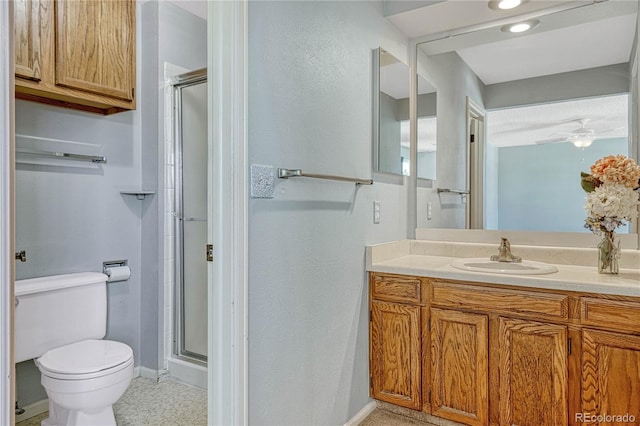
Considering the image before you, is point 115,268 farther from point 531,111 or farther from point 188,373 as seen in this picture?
point 531,111

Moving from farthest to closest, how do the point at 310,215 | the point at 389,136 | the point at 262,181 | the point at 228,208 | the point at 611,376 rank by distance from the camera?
the point at 389,136 → the point at 310,215 → the point at 611,376 → the point at 262,181 → the point at 228,208

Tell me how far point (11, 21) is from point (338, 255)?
1.48 meters

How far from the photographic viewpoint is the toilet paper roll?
2.54 m

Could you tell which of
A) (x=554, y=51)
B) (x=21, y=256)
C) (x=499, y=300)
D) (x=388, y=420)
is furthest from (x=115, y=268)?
(x=554, y=51)

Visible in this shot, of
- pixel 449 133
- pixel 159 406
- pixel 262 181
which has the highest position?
pixel 449 133

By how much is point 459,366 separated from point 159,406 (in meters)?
1.68

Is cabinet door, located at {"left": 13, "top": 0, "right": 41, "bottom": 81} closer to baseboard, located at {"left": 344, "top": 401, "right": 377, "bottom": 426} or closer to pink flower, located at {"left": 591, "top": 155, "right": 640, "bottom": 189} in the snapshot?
baseboard, located at {"left": 344, "top": 401, "right": 377, "bottom": 426}

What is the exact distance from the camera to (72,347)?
2092 mm

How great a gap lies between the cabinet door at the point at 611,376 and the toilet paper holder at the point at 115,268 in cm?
251

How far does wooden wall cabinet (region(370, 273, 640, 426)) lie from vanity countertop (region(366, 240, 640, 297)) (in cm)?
4

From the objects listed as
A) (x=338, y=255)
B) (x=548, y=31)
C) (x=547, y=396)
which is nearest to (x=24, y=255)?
(x=338, y=255)

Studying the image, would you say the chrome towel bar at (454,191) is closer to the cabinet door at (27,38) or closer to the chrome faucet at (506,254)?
the chrome faucet at (506,254)

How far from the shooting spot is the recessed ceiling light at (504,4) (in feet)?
7.27
